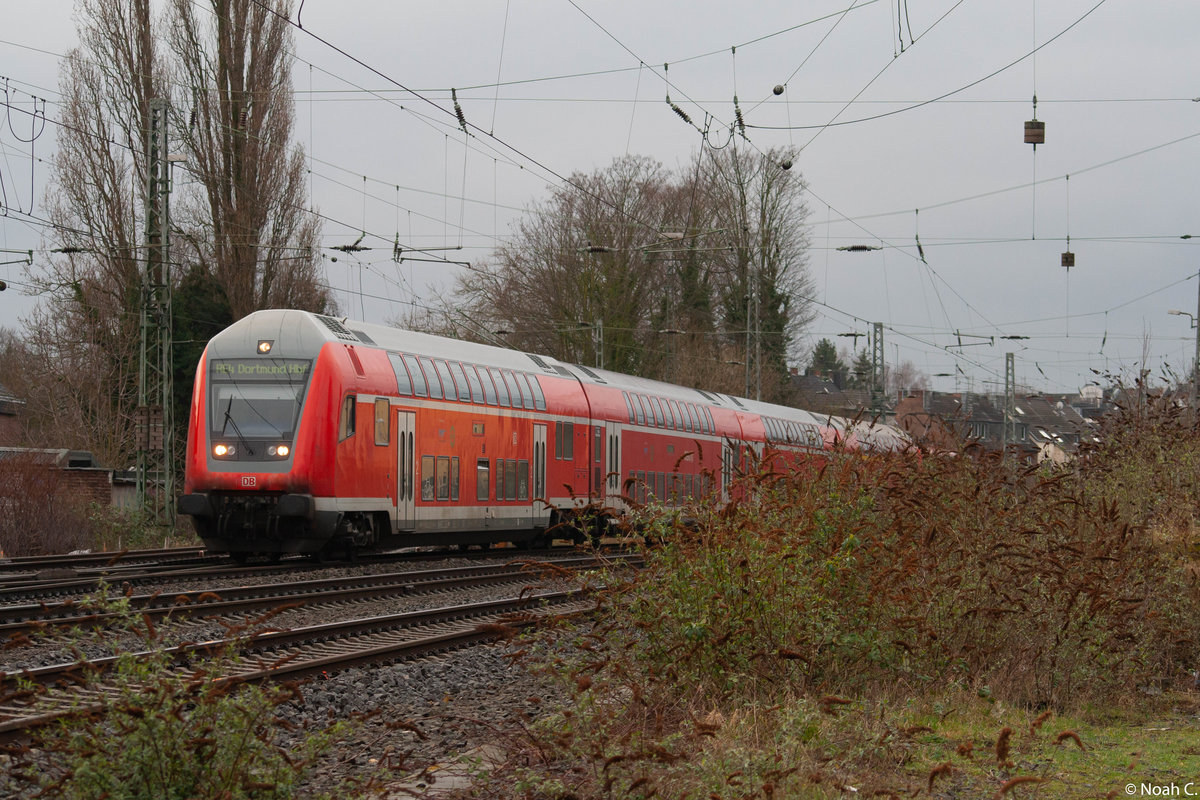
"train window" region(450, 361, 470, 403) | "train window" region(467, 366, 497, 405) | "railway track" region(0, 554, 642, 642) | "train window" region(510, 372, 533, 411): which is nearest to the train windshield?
"railway track" region(0, 554, 642, 642)

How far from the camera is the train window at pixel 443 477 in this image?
20.2 meters

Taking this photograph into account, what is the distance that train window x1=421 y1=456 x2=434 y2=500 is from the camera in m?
19.8

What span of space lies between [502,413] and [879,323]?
34.1 metres

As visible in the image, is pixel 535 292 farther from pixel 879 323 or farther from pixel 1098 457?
pixel 1098 457

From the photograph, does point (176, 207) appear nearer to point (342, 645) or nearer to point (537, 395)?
point (537, 395)

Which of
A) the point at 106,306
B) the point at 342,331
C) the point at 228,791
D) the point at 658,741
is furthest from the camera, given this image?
the point at 106,306

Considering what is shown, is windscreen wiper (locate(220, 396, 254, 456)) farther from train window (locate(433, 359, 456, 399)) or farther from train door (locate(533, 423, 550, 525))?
train door (locate(533, 423, 550, 525))

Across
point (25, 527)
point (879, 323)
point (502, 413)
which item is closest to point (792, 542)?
point (502, 413)

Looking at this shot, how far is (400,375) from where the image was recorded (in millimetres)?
19250

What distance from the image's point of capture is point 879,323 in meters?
53.3

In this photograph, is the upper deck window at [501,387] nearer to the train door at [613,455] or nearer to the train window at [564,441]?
the train window at [564,441]

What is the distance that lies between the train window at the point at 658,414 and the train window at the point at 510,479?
22.6 ft

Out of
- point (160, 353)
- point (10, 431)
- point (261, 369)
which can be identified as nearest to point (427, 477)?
point (261, 369)

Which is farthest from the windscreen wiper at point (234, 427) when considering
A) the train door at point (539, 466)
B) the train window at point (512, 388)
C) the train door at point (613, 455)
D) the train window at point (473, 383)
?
the train door at point (613, 455)
